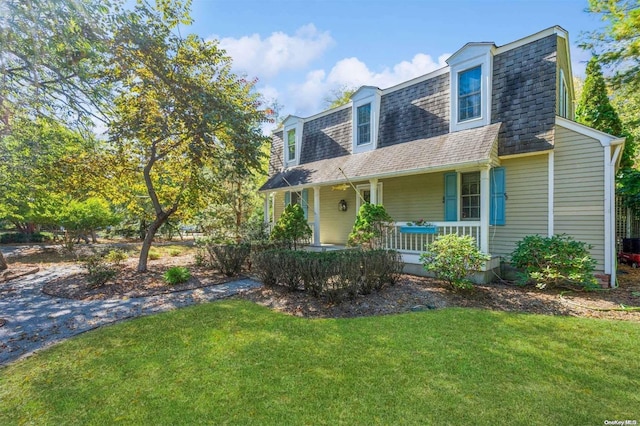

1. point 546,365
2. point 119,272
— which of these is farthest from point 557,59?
point 119,272

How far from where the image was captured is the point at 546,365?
11.2 feet

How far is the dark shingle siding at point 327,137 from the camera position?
11992 mm

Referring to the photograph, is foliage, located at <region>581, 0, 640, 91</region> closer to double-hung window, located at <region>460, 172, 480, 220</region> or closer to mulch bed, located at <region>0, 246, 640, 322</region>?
double-hung window, located at <region>460, 172, 480, 220</region>

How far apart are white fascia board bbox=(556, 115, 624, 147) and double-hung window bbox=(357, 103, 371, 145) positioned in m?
5.66

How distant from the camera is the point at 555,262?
6.48 m

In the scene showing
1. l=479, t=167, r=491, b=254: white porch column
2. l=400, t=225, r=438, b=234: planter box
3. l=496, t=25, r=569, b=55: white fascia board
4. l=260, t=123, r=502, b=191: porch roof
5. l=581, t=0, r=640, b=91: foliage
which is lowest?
l=400, t=225, r=438, b=234: planter box

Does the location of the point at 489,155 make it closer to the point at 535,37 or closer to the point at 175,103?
the point at 535,37

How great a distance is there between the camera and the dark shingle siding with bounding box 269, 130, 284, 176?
15086 millimetres

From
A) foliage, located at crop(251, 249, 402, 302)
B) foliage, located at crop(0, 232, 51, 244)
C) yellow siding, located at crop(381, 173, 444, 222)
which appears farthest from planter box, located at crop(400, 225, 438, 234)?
foliage, located at crop(0, 232, 51, 244)

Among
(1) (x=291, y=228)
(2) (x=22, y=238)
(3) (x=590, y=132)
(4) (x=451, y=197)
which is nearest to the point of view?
(3) (x=590, y=132)

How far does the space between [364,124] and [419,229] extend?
16.4ft

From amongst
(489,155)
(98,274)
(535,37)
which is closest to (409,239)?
(489,155)

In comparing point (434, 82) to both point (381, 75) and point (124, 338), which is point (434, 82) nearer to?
point (124, 338)

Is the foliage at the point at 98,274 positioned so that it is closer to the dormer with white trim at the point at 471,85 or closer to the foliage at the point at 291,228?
the foliage at the point at 291,228
